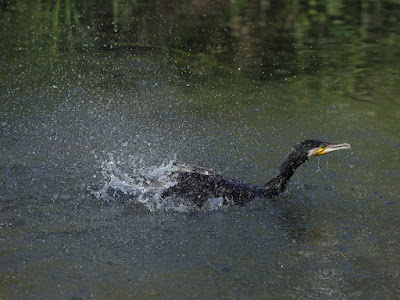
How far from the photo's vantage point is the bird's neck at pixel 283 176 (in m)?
7.43

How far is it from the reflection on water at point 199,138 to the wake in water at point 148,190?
15 centimetres

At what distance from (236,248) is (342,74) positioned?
6.06 meters

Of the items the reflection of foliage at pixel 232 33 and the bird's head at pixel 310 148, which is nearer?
the bird's head at pixel 310 148

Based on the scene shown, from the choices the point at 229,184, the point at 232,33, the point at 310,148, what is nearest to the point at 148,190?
the point at 229,184

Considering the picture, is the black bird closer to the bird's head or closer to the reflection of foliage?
the bird's head

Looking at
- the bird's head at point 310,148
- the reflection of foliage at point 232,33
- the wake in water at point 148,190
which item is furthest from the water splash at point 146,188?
the reflection of foliage at point 232,33

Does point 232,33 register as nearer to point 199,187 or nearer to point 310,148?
point 310,148

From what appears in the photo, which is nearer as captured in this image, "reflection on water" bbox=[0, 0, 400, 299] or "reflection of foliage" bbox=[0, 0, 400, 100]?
"reflection on water" bbox=[0, 0, 400, 299]

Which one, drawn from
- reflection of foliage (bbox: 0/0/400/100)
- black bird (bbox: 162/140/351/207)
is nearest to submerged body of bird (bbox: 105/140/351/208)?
black bird (bbox: 162/140/351/207)

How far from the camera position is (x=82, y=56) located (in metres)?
11.6

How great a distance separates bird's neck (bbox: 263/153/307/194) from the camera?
7.43m

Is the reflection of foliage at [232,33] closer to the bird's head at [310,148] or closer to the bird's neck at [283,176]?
the bird's head at [310,148]

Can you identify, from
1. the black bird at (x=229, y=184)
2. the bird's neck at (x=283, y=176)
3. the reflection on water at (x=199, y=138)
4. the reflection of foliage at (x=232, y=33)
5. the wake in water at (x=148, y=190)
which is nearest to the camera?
the reflection on water at (x=199, y=138)

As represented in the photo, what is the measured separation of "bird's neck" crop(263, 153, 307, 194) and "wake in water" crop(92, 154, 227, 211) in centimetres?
70
